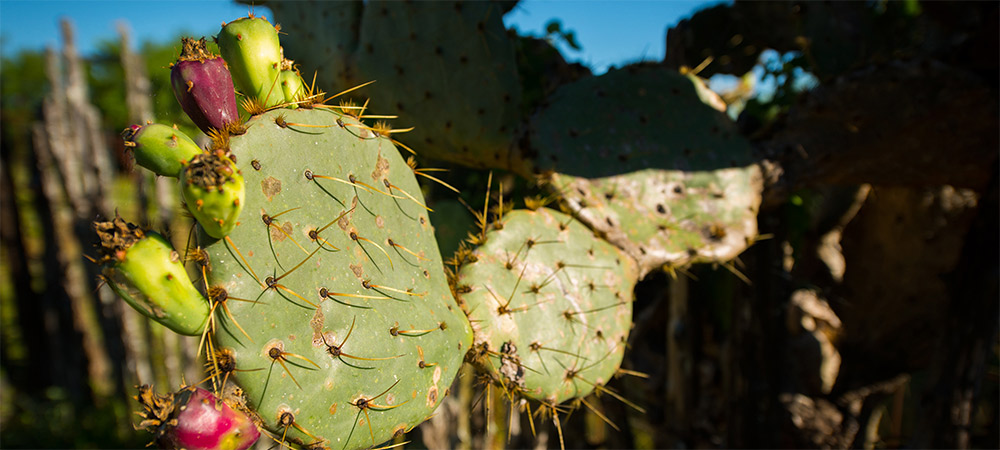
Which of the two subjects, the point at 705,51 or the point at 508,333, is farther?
the point at 705,51

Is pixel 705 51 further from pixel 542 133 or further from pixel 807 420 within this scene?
pixel 807 420

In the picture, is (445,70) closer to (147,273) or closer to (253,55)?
(253,55)

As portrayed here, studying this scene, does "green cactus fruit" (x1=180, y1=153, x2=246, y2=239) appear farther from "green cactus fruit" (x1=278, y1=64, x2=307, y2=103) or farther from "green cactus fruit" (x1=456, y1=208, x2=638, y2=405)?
"green cactus fruit" (x1=456, y1=208, x2=638, y2=405)

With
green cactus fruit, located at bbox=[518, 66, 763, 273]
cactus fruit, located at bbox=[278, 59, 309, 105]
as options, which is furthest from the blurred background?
cactus fruit, located at bbox=[278, 59, 309, 105]

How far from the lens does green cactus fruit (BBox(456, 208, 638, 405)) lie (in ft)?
4.01

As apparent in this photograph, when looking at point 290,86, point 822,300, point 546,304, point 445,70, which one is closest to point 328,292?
point 290,86

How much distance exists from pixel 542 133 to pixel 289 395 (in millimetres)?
1065

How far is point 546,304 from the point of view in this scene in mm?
1314

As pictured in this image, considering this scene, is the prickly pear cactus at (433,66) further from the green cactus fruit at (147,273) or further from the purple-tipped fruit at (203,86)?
the green cactus fruit at (147,273)

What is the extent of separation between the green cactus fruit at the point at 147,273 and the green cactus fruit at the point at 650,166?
100 cm

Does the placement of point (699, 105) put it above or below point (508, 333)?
above

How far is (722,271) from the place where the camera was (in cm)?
252

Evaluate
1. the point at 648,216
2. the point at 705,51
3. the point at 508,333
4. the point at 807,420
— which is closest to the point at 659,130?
the point at 648,216

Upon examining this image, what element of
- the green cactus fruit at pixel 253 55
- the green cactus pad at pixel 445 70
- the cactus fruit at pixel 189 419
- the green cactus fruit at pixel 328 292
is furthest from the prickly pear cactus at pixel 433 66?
the cactus fruit at pixel 189 419
